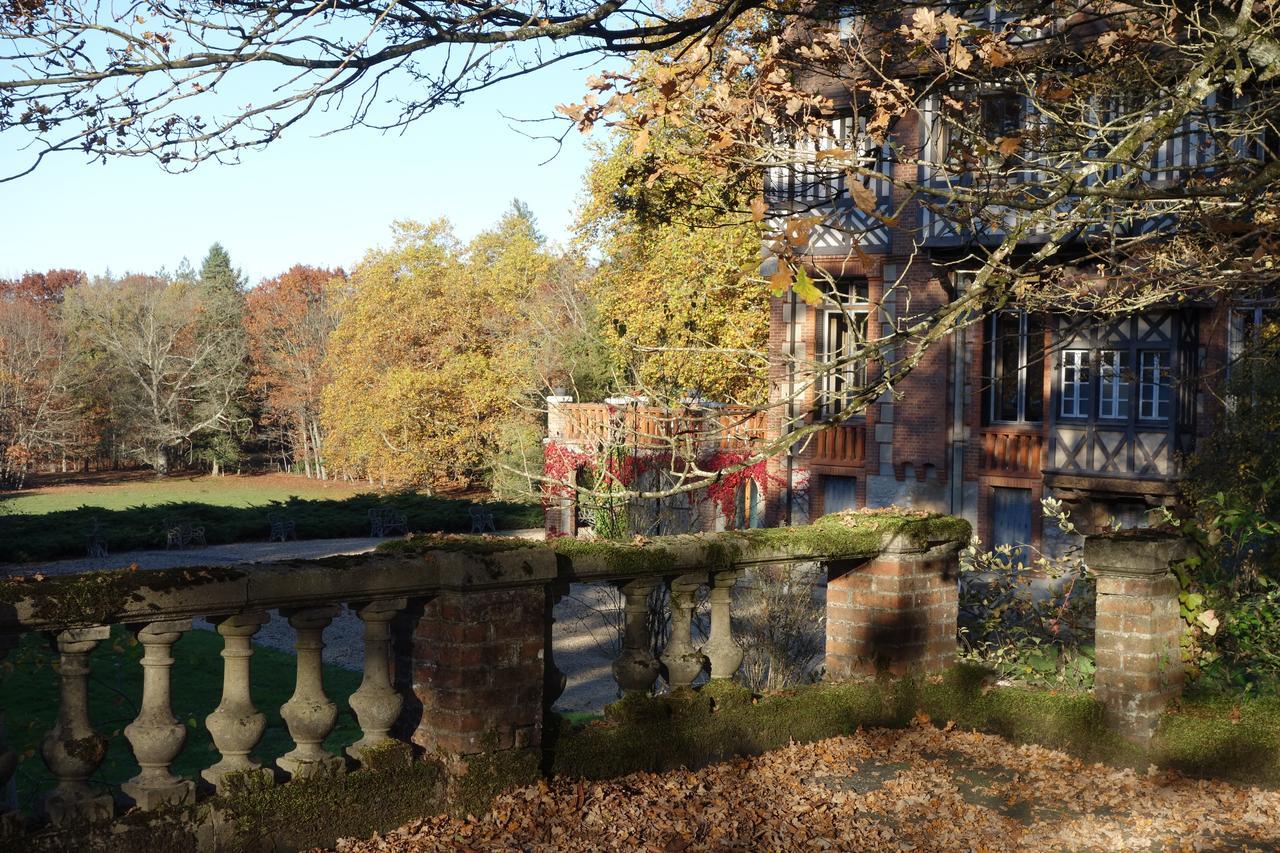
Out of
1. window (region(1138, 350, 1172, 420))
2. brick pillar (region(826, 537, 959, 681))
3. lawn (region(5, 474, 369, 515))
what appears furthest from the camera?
lawn (region(5, 474, 369, 515))

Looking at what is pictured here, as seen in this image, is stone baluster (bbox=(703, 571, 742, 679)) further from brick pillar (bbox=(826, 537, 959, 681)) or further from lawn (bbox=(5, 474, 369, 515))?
lawn (bbox=(5, 474, 369, 515))

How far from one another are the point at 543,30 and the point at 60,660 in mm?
2893

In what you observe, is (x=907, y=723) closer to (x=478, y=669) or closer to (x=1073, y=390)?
(x=478, y=669)

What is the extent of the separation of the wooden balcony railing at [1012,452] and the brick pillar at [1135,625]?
49.9 feet

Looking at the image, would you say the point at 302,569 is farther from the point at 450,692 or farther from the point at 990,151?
the point at 990,151

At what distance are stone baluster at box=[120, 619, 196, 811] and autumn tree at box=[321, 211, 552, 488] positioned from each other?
107ft

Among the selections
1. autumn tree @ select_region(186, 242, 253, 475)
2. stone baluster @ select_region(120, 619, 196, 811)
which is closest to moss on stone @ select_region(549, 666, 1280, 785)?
stone baluster @ select_region(120, 619, 196, 811)

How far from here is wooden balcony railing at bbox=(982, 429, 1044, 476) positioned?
2078 cm

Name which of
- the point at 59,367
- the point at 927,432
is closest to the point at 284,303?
the point at 59,367

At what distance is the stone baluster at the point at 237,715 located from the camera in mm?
4176

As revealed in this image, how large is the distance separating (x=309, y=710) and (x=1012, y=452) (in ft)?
60.0

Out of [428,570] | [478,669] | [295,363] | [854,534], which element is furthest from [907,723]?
[295,363]

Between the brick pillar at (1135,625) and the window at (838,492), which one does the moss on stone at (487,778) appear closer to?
the brick pillar at (1135,625)

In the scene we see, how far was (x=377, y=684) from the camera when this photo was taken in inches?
182
